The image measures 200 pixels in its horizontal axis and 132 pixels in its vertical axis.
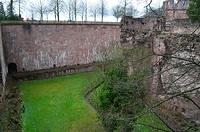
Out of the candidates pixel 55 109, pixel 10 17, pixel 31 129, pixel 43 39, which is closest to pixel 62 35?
pixel 43 39

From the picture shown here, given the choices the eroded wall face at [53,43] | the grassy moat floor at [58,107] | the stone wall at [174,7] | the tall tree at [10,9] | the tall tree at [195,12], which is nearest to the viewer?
the stone wall at [174,7]

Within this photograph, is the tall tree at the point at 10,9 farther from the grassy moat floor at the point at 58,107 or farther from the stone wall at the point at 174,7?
the stone wall at the point at 174,7

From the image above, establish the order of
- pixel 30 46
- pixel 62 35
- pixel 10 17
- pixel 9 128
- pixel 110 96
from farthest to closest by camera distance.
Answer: pixel 10 17 → pixel 62 35 → pixel 30 46 → pixel 9 128 → pixel 110 96

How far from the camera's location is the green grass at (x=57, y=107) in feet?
49.6

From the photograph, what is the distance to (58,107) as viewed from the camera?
17.9 metres

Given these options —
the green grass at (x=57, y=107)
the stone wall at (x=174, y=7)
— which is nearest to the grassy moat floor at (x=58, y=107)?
the green grass at (x=57, y=107)

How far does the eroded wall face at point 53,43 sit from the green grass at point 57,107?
2632 mm

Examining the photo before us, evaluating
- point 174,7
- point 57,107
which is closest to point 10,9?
point 57,107

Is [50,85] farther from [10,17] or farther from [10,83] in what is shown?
[10,17]

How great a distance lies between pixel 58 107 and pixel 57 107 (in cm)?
5

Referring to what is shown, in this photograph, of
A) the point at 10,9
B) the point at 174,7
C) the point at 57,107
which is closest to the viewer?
the point at 174,7

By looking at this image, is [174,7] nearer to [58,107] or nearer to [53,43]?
[58,107]

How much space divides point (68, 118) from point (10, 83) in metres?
7.80

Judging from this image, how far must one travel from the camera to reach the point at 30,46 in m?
26.1
